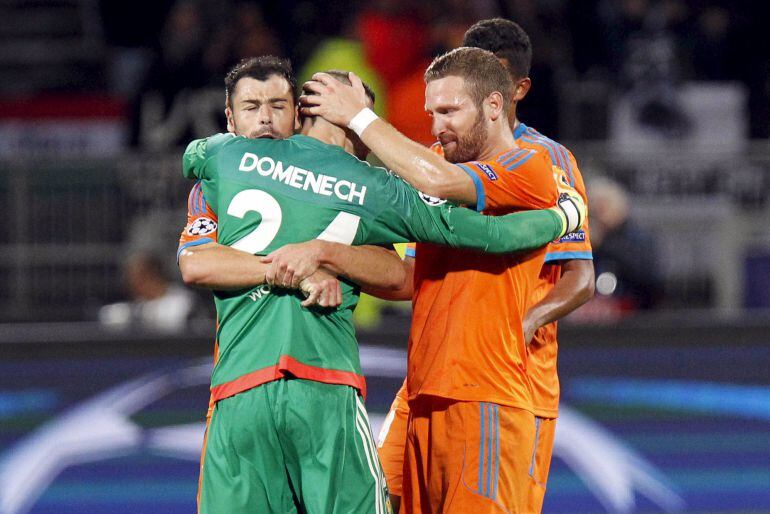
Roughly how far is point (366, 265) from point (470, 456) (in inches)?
29.6

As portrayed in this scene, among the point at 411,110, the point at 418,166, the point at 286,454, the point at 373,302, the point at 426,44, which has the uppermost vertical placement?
the point at 426,44

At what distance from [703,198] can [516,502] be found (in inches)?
225

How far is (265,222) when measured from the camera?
4.23 meters

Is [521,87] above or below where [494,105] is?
above

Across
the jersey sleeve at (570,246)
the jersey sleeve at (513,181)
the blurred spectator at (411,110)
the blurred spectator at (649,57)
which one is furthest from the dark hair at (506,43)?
the blurred spectator at (649,57)

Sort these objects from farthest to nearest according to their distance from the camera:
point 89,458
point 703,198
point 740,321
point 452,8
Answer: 1. point 452,8
2. point 703,198
3. point 740,321
4. point 89,458

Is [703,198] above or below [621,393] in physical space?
above

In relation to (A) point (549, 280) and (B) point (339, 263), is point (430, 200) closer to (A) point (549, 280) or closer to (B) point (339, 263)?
(B) point (339, 263)

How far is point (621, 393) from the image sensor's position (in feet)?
26.1

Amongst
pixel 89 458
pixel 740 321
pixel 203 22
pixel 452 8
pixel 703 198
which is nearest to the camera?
pixel 89 458

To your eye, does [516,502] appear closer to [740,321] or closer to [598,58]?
[740,321]

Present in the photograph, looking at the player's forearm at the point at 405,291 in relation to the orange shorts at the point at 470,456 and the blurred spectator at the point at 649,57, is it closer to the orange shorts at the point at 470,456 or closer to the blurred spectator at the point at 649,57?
the orange shorts at the point at 470,456

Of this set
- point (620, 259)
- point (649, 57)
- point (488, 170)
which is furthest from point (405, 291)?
point (649, 57)

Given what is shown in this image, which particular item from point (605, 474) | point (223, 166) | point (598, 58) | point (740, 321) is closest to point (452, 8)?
point (598, 58)
